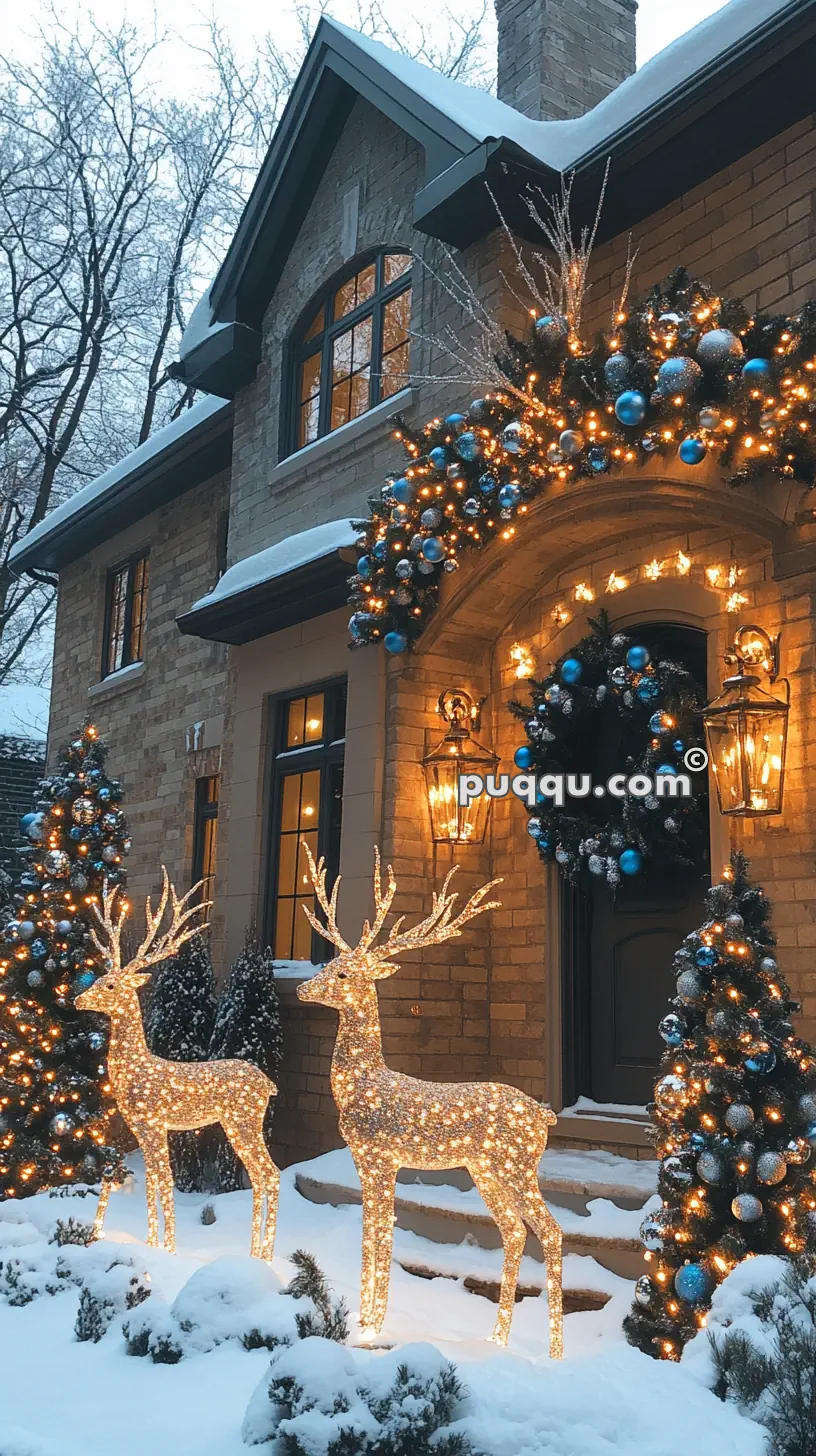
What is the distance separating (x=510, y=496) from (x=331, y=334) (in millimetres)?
4118

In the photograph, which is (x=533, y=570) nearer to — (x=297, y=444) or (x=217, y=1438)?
(x=297, y=444)

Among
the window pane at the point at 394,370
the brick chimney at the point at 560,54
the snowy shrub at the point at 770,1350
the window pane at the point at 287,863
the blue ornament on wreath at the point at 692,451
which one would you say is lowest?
the snowy shrub at the point at 770,1350

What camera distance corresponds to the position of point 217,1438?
372 centimetres

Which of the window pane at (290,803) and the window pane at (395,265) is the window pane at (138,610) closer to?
the window pane at (290,803)

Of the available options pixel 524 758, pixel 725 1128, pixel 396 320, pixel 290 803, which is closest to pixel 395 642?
pixel 524 758

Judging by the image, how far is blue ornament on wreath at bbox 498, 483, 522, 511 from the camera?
7336mm

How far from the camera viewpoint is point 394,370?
384 inches

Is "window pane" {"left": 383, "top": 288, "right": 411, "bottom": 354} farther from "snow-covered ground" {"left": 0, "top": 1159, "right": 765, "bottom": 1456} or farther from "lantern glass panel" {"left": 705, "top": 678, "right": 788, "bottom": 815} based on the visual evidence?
"snow-covered ground" {"left": 0, "top": 1159, "right": 765, "bottom": 1456}

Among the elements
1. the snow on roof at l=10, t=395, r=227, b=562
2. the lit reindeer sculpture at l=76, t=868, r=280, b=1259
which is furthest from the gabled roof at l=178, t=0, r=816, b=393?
the lit reindeer sculpture at l=76, t=868, r=280, b=1259

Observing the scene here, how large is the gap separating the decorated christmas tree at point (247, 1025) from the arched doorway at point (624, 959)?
7.16 feet

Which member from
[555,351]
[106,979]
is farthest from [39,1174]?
[555,351]

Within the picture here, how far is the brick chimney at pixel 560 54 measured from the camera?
1045 centimetres

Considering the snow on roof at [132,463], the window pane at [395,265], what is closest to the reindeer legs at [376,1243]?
the window pane at [395,265]

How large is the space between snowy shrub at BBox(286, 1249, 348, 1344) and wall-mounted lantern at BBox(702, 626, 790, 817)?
2982 millimetres
